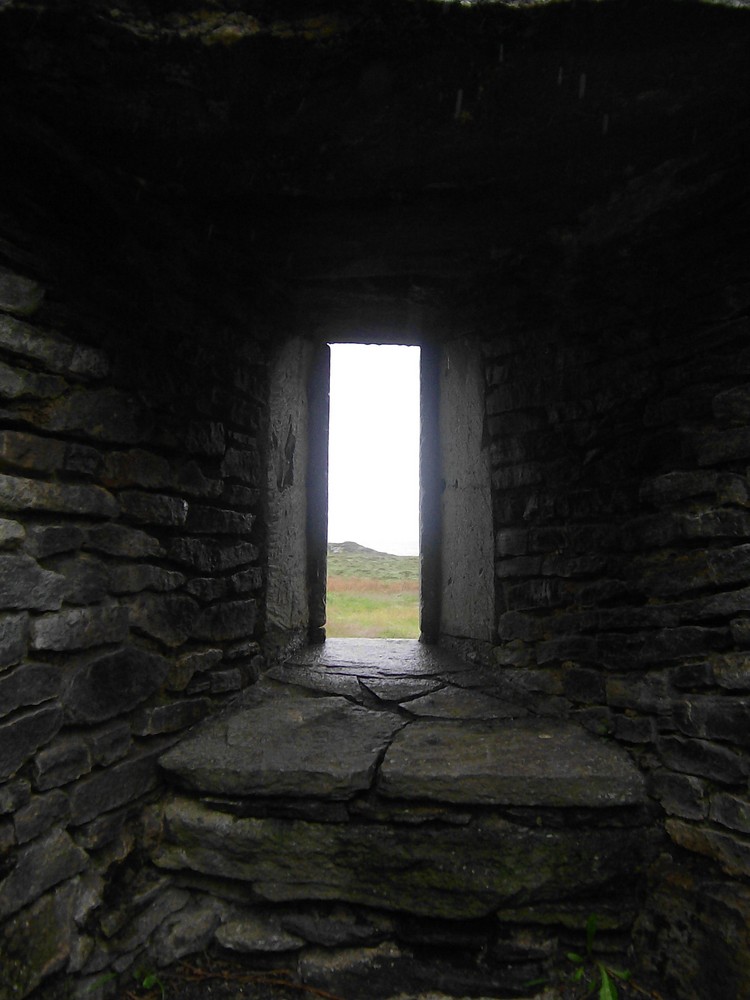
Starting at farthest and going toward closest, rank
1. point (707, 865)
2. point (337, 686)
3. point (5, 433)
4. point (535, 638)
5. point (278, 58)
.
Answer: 1. point (337, 686)
2. point (535, 638)
3. point (707, 865)
4. point (5, 433)
5. point (278, 58)

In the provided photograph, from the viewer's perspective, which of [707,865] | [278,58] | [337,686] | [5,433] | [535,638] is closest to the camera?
[278,58]

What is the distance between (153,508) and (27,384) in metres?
0.58

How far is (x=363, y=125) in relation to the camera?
1758 mm

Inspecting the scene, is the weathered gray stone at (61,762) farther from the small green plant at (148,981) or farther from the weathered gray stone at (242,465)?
the weathered gray stone at (242,465)

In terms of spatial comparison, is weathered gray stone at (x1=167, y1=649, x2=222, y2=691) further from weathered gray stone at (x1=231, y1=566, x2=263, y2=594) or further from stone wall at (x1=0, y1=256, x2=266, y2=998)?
weathered gray stone at (x1=231, y1=566, x2=263, y2=594)

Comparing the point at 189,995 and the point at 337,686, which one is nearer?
the point at 189,995

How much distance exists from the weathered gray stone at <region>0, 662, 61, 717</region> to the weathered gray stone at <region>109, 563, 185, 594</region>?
0.32m

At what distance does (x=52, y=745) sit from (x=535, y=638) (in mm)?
1703

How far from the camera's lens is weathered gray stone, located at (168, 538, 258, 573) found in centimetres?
224

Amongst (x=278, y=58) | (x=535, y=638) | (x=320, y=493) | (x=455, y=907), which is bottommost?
(x=455, y=907)

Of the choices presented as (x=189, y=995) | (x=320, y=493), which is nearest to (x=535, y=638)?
(x=320, y=493)

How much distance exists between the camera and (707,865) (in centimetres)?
193

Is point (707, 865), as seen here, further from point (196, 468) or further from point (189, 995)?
point (196, 468)

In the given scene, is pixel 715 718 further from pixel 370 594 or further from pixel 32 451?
pixel 370 594
